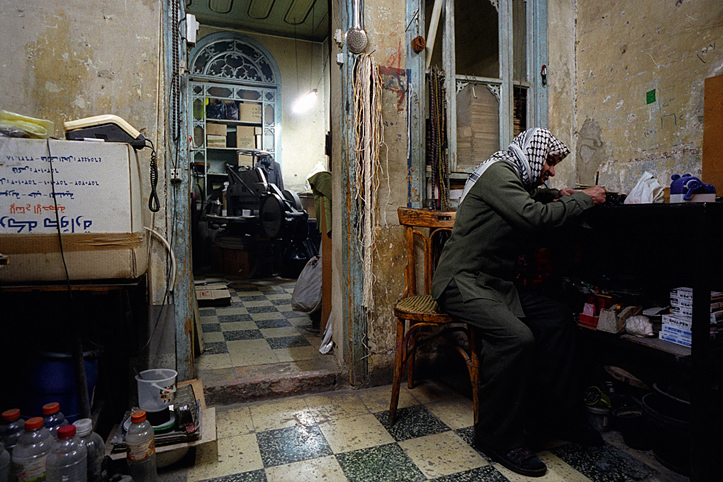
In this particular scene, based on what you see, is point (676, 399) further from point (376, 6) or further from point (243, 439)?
point (376, 6)

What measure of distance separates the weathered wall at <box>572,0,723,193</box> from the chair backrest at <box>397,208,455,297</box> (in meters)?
1.23

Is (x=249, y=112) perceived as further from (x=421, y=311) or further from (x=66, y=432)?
(x=66, y=432)

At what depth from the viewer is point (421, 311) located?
216cm

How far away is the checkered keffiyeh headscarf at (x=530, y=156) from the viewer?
6.97 feet

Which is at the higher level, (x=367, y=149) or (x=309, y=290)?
(x=367, y=149)

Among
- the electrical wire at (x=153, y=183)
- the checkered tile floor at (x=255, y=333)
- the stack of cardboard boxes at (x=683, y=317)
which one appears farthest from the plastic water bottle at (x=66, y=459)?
the stack of cardboard boxes at (x=683, y=317)

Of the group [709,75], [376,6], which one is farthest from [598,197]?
[376,6]

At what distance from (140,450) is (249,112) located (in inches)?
286

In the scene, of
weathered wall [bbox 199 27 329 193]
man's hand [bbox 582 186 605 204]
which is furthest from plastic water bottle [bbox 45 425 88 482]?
weathered wall [bbox 199 27 329 193]

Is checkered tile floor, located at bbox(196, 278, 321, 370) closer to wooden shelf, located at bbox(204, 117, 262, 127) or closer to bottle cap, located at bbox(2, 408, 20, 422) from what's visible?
bottle cap, located at bbox(2, 408, 20, 422)

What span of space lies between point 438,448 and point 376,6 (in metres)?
2.44

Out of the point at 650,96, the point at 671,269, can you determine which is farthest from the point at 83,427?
the point at 650,96

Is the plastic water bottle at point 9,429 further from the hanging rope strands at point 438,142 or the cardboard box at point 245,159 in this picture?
the cardboard box at point 245,159

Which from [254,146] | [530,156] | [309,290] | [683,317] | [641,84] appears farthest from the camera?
[254,146]
